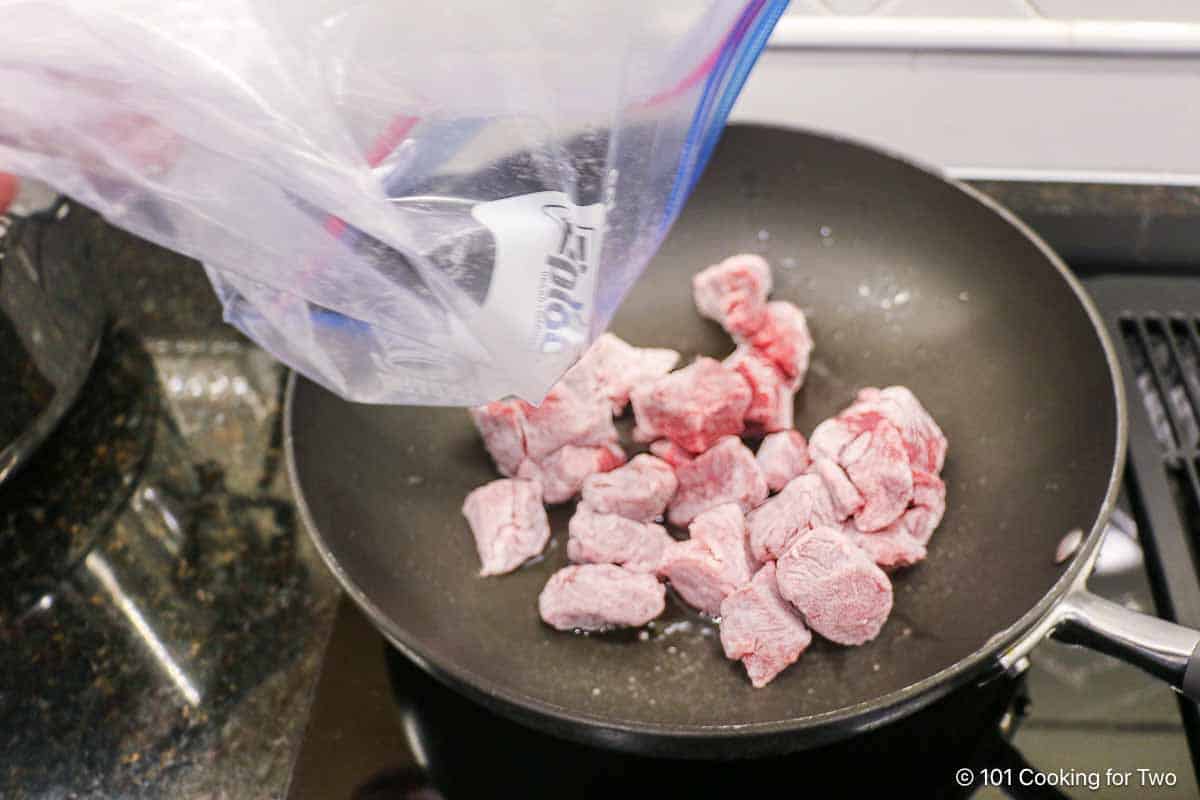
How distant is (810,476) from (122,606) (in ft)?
2.15

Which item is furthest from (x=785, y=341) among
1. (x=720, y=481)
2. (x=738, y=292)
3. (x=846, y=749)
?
(x=846, y=749)

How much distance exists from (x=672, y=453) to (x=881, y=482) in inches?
8.1

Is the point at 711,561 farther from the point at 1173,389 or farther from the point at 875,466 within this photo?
the point at 1173,389

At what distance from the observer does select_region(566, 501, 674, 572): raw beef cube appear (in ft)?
2.87

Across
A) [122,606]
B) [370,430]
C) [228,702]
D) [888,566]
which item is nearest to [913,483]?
[888,566]

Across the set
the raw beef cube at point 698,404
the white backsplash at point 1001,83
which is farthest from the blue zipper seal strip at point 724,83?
the white backsplash at point 1001,83

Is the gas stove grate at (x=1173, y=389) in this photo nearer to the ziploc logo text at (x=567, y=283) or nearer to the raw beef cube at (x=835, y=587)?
the raw beef cube at (x=835, y=587)

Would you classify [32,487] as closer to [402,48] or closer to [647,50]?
[402,48]

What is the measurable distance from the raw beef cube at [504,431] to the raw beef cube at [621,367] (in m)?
0.10

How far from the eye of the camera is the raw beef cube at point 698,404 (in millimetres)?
945

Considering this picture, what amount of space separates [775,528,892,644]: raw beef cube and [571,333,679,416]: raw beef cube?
0.27m

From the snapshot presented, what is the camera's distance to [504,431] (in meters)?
0.94

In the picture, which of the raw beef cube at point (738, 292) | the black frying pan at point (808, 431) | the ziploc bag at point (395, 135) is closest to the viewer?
the ziploc bag at point (395, 135)

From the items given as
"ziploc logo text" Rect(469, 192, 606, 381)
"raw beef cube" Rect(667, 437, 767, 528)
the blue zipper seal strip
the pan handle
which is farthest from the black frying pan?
the blue zipper seal strip
